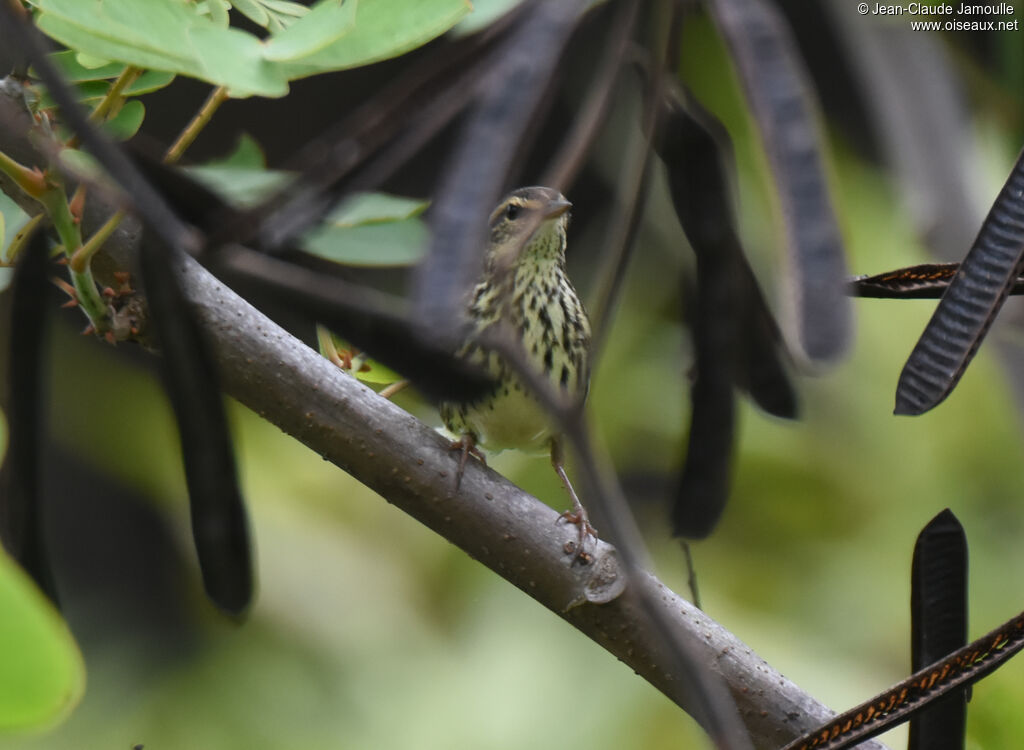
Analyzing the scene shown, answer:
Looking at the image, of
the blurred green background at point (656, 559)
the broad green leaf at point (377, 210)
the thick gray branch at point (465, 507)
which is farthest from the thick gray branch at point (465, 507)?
the blurred green background at point (656, 559)

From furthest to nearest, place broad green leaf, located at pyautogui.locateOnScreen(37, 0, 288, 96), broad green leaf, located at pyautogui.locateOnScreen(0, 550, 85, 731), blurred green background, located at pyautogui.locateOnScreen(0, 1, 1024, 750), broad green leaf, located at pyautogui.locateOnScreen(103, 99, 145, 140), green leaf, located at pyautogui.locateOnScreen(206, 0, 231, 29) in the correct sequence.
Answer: blurred green background, located at pyautogui.locateOnScreen(0, 1, 1024, 750) < broad green leaf, located at pyautogui.locateOnScreen(103, 99, 145, 140) < green leaf, located at pyautogui.locateOnScreen(206, 0, 231, 29) < broad green leaf, located at pyautogui.locateOnScreen(37, 0, 288, 96) < broad green leaf, located at pyautogui.locateOnScreen(0, 550, 85, 731)

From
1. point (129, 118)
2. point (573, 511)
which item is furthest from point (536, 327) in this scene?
point (129, 118)

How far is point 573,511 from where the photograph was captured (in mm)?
1107

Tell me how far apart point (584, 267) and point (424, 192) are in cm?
46

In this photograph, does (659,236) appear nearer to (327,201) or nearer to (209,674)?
(209,674)

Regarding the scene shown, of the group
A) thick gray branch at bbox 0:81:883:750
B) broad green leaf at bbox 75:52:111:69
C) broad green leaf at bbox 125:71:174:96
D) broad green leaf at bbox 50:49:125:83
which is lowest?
thick gray branch at bbox 0:81:883:750

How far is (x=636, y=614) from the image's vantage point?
735 millimetres

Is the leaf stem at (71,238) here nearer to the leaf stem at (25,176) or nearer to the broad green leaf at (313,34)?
the leaf stem at (25,176)

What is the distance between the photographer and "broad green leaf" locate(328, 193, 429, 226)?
2.13 ft

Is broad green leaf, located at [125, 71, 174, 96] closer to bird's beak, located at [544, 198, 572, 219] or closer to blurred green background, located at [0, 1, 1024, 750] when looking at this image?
bird's beak, located at [544, 198, 572, 219]

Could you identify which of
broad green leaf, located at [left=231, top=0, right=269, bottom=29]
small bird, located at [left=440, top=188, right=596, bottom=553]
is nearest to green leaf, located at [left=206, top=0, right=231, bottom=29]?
broad green leaf, located at [left=231, top=0, right=269, bottom=29]

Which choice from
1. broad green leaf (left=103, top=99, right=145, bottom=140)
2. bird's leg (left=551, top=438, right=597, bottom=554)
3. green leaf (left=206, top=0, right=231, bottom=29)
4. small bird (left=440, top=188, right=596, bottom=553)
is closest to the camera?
green leaf (left=206, top=0, right=231, bottom=29)

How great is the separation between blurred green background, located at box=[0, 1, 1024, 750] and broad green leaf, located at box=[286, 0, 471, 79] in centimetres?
122

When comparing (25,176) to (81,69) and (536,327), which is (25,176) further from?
(536,327)
